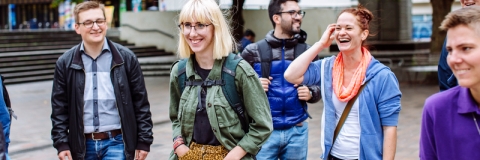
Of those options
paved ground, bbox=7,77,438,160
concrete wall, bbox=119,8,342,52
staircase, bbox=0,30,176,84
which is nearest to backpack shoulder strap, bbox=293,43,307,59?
paved ground, bbox=7,77,438,160

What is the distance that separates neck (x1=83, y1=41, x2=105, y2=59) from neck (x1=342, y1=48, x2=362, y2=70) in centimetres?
170

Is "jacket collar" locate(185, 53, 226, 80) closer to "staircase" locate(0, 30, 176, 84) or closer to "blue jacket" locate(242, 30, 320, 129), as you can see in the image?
"blue jacket" locate(242, 30, 320, 129)

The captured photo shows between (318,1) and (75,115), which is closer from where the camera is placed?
(75,115)

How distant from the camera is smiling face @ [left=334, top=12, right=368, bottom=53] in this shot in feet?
11.1

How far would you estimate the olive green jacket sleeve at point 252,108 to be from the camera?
10.6 ft

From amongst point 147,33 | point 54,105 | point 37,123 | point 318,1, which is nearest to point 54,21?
point 147,33

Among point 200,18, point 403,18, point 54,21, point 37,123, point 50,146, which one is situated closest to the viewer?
point 200,18

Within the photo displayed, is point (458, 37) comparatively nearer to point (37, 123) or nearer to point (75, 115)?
point (75, 115)

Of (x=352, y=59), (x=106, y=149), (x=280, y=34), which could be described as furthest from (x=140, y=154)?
(x=352, y=59)

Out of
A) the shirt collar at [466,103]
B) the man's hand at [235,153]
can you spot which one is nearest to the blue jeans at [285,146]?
the man's hand at [235,153]

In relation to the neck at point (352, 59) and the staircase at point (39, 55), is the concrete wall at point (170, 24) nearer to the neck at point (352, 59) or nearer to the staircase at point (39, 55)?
the staircase at point (39, 55)

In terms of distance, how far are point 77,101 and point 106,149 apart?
14.9 inches

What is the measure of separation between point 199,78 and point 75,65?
1192 mm

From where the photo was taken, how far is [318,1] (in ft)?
88.6
